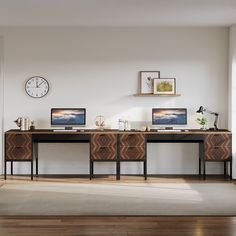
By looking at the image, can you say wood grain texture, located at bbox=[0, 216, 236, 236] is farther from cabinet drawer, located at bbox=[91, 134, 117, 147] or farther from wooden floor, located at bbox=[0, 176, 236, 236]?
cabinet drawer, located at bbox=[91, 134, 117, 147]

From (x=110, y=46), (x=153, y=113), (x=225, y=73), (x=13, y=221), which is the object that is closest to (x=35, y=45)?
(x=110, y=46)

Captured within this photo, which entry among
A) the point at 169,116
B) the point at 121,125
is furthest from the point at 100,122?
the point at 169,116

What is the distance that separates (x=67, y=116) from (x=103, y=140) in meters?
0.78

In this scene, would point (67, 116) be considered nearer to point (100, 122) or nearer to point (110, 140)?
point (100, 122)

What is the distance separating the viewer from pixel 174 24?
7.31m

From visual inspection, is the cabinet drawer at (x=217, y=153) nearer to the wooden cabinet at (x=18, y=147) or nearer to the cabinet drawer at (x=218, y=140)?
the cabinet drawer at (x=218, y=140)

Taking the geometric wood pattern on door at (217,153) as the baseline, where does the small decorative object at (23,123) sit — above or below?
above

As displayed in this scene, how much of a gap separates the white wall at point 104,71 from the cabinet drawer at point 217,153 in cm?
47

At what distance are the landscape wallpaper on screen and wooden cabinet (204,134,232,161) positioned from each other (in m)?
1.94

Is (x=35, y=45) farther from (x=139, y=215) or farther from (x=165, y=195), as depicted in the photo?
(x=139, y=215)

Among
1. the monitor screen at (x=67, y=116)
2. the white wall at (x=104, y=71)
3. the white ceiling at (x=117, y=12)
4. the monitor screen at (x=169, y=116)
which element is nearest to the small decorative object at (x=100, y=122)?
the white wall at (x=104, y=71)

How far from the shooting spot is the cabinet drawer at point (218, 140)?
23.7 ft

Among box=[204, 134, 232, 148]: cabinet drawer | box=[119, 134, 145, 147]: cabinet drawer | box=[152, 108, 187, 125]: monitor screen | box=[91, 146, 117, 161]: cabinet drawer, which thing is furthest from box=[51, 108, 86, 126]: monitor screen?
box=[204, 134, 232, 148]: cabinet drawer

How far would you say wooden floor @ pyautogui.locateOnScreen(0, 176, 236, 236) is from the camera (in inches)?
169
